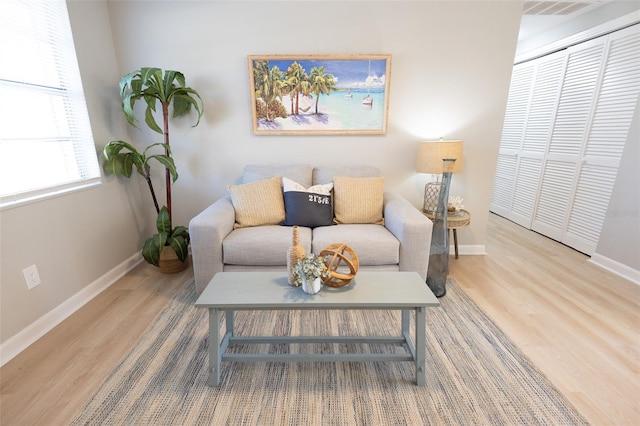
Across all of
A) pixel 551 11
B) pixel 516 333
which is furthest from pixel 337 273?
pixel 551 11

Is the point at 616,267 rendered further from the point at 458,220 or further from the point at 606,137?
the point at 458,220

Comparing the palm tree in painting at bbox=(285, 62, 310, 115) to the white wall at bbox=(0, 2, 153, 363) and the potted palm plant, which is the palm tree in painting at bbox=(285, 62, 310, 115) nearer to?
the potted palm plant

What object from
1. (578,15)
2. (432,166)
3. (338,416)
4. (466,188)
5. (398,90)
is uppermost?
(578,15)

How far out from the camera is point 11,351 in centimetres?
163

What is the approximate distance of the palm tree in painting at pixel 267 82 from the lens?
2555 mm

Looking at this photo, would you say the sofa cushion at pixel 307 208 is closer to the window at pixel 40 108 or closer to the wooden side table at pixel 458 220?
the wooden side table at pixel 458 220

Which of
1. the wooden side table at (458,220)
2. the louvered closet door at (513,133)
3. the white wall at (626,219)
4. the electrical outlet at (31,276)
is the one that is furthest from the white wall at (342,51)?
the louvered closet door at (513,133)

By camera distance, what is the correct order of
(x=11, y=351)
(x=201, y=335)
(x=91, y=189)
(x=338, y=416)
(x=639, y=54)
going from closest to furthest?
(x=338, y=416) < (x=11, y=351) < (x=201, y=335) < (x=91, y=189) < (x=639, y=54)

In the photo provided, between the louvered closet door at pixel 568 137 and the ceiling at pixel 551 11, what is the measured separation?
12.6 inches

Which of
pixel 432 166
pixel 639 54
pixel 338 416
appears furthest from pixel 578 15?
pixel 338 416

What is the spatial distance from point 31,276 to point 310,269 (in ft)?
5.90

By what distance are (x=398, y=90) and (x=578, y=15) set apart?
211 centimetres

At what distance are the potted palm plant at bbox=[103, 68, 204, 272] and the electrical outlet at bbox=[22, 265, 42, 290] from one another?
0.69 meters

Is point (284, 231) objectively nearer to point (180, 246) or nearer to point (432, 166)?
point (180, 246)
